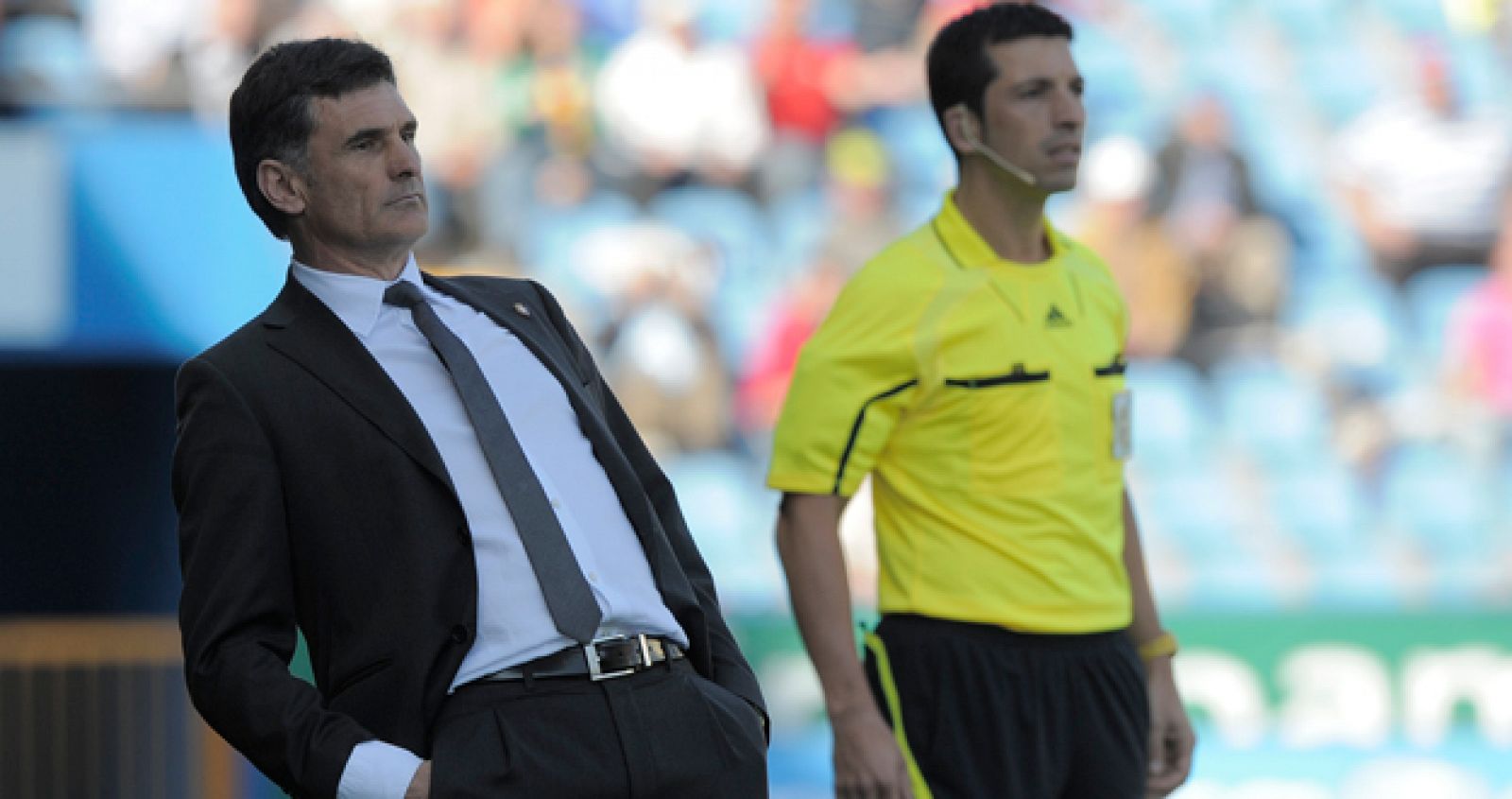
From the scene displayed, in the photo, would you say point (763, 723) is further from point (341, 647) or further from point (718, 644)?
point (341, 647)

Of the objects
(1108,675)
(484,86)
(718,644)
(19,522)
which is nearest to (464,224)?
(484,86)

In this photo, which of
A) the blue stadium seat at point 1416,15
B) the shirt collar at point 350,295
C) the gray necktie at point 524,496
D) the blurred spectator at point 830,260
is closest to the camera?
the gray necktie at point 524,496

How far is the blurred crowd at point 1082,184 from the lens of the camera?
6.30 meters

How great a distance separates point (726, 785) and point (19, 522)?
3.98 metres

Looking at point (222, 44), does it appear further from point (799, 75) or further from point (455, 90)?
point (799, 75)

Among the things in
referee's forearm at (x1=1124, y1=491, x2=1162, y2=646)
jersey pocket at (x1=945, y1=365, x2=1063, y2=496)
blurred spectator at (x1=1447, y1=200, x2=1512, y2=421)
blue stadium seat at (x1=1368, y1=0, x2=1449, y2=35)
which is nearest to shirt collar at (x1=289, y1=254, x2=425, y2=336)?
jersey pocket at (x1=945, y1=365, x2=1063, y2=496)

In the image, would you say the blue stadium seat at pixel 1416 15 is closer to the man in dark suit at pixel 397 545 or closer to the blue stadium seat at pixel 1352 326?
the blue stadium seat at pixel 1352 326

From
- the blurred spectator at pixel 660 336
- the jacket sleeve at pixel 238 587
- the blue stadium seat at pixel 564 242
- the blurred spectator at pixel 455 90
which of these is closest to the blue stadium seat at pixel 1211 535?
the blurred spectator at pixel 660 336

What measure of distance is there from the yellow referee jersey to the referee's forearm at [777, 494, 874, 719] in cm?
4

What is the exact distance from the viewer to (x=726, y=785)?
6.93 feet

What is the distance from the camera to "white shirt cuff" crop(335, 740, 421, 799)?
1924 millimetres

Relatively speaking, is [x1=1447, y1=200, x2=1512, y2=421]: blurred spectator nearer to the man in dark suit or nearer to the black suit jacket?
the man in dark suit

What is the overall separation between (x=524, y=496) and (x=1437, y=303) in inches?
210

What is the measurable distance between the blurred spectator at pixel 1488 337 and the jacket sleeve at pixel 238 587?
5.48m
